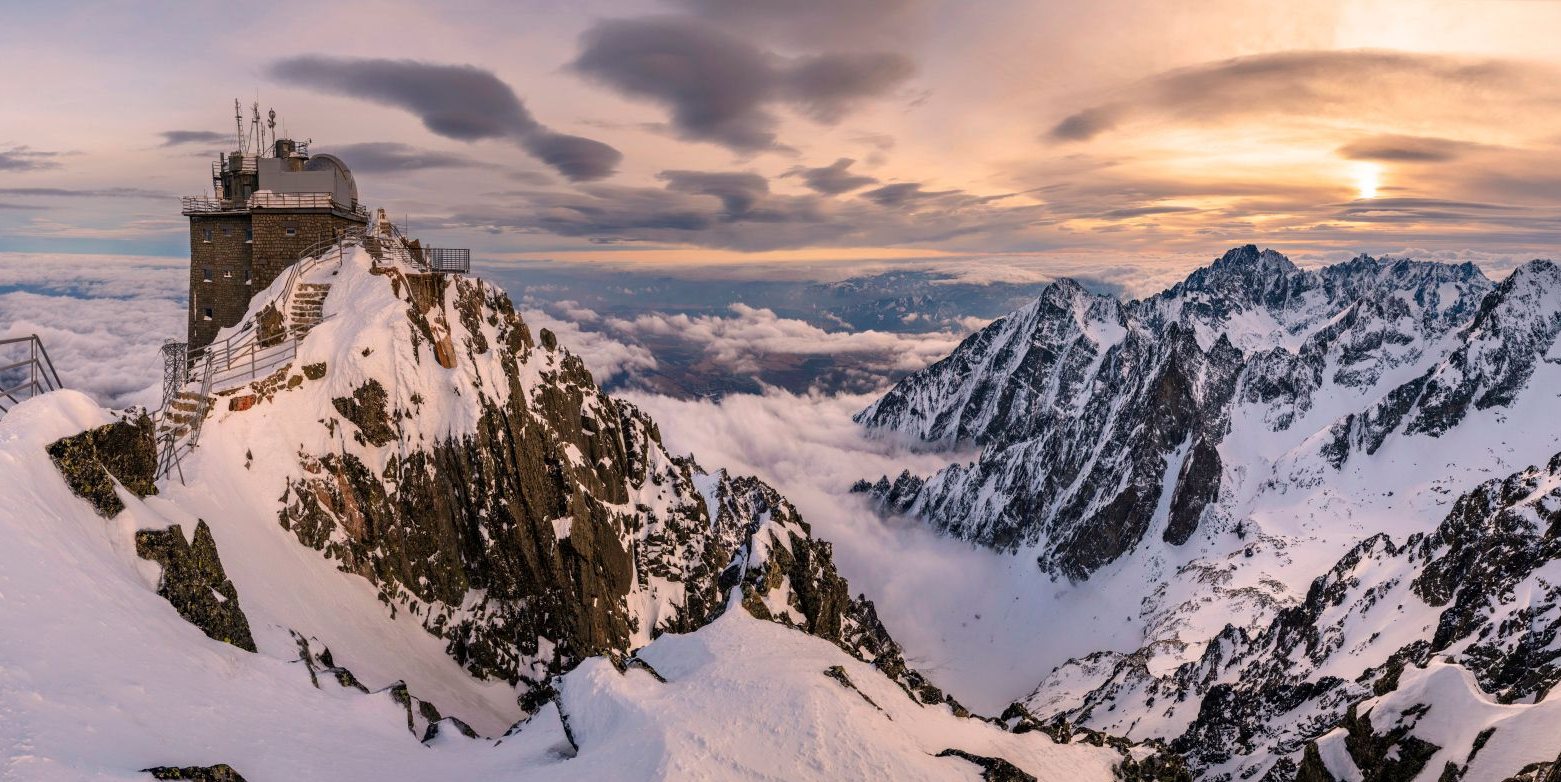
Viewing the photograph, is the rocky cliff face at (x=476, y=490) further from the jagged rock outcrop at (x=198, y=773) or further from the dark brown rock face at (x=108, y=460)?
the jagged rock outcrop at (x=198, y=773)

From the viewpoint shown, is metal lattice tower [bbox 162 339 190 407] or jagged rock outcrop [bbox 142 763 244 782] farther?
metal lattice tower [bbox 162 339 190 407]

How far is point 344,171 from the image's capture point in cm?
7275

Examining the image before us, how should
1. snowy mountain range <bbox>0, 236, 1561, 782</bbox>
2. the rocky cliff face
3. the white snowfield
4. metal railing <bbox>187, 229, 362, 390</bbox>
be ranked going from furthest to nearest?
the rocky cliff face
metal railing <bbox>187, 229, 362, 390</bbox>
snowy mountain range <bbox>0, 236, 1561, 782</bbox>
the white snowfield

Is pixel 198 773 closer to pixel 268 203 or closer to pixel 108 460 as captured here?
pixel 108 460

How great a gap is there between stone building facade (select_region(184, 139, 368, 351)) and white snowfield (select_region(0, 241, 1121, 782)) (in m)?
35.0

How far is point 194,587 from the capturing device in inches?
1044

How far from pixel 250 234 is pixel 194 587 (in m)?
53.8

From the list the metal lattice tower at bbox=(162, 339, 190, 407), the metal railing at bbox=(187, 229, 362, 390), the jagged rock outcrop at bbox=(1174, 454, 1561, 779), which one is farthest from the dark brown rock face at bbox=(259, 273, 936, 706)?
the jagged rock outcrop at bbox=(1174, 454, 1561, 779)

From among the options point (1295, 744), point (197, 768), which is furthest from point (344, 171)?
point (1295, 744)

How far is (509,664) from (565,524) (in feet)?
44.2

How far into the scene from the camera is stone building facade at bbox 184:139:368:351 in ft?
221

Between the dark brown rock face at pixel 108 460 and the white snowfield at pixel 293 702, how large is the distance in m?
0.45

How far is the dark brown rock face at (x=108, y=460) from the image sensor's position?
24.8 meters

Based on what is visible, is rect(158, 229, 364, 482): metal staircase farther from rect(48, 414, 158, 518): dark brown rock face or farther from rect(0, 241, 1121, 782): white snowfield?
rect(48, 414, 158, 518): dark brown rock face
